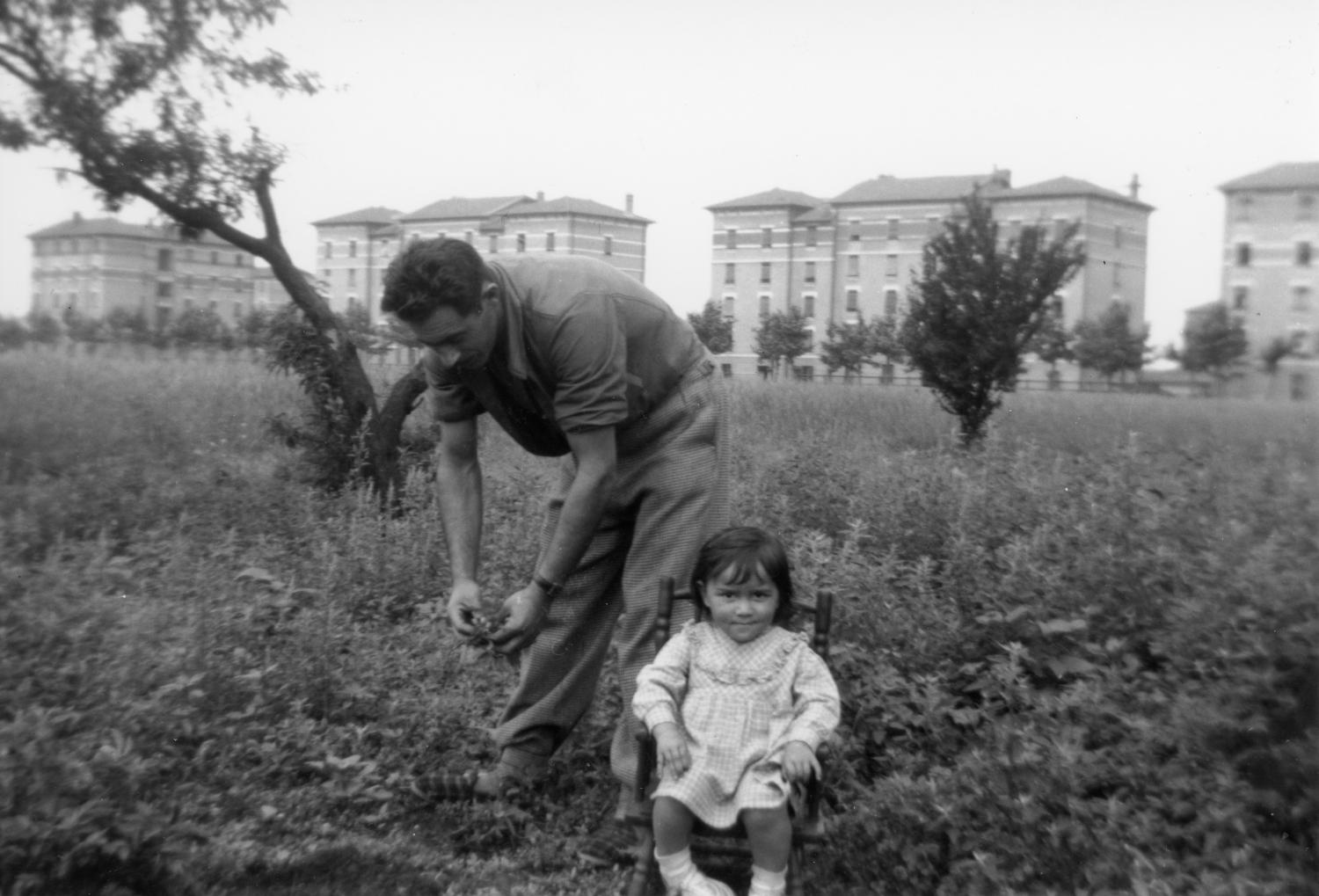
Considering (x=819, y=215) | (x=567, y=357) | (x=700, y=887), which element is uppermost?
(x=819, y=215)

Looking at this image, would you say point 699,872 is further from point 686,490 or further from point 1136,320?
point 1136,320

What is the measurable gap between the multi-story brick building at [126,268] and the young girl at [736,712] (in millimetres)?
7096

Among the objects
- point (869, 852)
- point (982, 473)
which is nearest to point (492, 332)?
point (869, 852)

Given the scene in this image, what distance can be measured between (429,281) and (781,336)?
77.3 feet

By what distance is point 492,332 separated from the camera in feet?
12.2

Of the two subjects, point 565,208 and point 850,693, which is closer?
point 850,693

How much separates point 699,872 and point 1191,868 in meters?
1.27

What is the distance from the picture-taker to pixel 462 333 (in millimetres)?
3611

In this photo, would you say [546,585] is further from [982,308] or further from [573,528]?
[982,308]

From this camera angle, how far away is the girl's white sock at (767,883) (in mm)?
3316

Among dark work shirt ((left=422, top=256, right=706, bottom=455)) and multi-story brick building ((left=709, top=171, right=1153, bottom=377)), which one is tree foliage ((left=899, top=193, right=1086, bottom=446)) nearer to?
multi-story brick building ((left=709, top=171, right=1153, bottom=377))

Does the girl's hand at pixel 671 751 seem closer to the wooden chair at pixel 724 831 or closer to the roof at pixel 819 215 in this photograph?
the wooden chair at pixel 724 831

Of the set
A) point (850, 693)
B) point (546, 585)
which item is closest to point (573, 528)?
point (546, 585)

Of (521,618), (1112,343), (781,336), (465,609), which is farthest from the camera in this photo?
(781,336)
